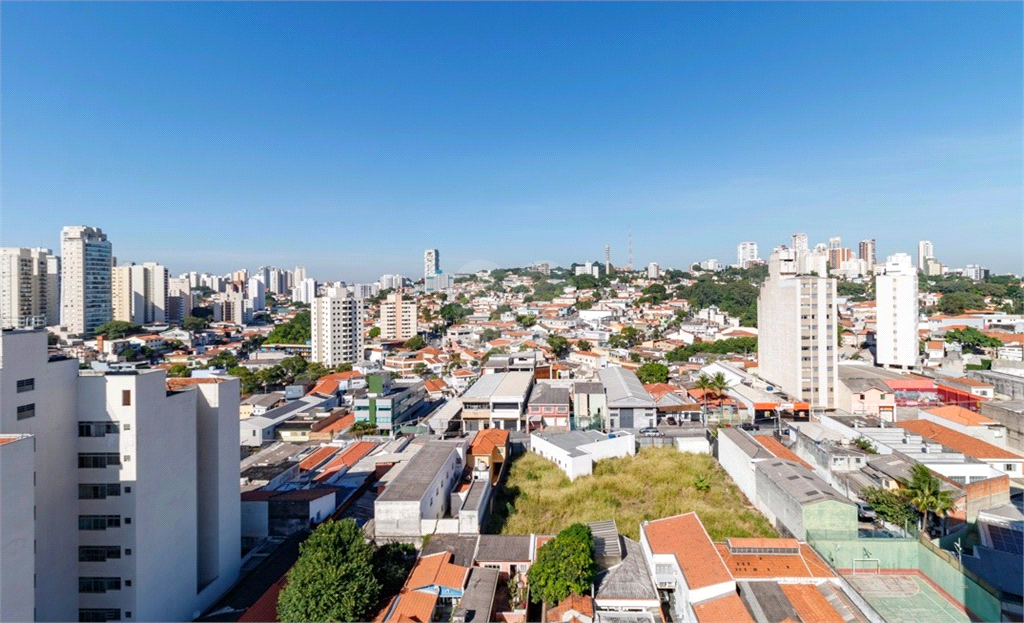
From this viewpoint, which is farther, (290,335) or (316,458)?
(290,335)

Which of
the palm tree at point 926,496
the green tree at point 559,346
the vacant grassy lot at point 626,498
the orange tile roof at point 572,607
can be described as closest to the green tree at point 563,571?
the orange tile roof at point 572,607

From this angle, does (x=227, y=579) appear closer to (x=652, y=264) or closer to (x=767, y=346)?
(x=767, y=346)

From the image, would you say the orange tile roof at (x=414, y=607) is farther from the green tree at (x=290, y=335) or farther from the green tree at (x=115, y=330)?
the green tree at (x=115, y=330)

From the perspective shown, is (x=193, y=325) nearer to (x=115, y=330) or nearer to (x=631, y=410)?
(x=115, y=330)

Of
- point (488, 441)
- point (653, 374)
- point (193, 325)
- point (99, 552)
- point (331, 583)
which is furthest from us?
point (193, 325)

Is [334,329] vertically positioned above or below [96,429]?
above

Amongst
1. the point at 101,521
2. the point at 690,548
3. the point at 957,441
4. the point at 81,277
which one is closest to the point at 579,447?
the point at 690,548

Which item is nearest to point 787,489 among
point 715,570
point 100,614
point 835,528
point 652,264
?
point 835,528
